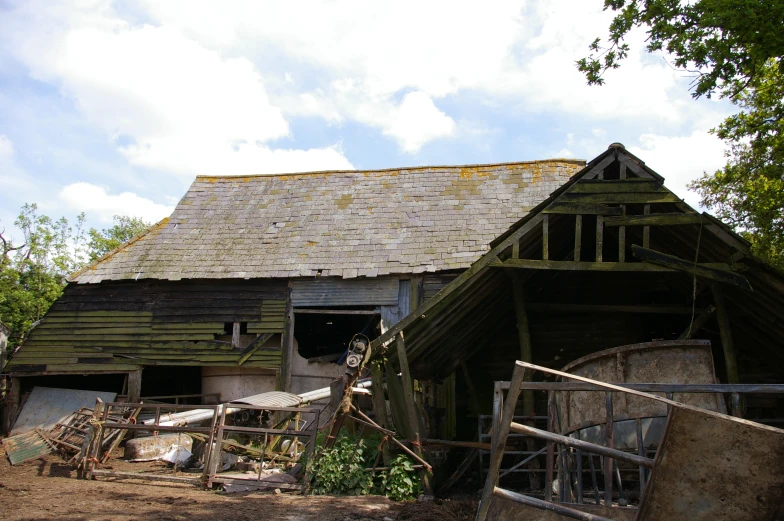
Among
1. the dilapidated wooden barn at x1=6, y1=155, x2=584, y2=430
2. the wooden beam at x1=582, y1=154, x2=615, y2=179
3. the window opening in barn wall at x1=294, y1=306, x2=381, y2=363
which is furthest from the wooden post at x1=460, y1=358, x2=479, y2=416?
the window opening in barn wall at x1=294, y1=306, x2=381, y2=363

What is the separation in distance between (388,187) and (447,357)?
26.6ft

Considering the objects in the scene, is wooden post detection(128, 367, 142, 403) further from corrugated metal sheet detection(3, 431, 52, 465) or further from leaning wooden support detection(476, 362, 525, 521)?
leaning wooden support detection(476, 362, 525, 521)

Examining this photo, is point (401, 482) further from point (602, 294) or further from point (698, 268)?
point (602, 294)

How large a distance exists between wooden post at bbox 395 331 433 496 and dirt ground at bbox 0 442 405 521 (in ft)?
2.07

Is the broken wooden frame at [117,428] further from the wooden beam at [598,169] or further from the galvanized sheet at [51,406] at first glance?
the wooden beam at [598,169]

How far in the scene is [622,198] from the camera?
8.17 meters

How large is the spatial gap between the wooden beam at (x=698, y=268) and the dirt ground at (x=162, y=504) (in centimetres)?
453

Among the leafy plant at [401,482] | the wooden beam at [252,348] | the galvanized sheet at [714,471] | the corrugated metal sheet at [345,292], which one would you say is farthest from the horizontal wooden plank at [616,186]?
the wooden beam at [252,348]

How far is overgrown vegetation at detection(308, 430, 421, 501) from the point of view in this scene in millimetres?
8445

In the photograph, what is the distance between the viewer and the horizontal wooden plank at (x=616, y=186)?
8.04 meters

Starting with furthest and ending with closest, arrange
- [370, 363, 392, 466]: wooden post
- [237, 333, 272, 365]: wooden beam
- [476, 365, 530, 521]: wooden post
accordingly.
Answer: [237, 333, 272, 365]: wooden beam → [370, 363, 392, 466]: wooden post → [476, 365, 530, 521]: wooden post

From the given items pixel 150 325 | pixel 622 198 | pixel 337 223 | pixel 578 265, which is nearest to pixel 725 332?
pixel 578 265

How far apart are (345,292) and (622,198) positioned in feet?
25.9

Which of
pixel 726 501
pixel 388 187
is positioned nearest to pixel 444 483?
pixel 726 501
